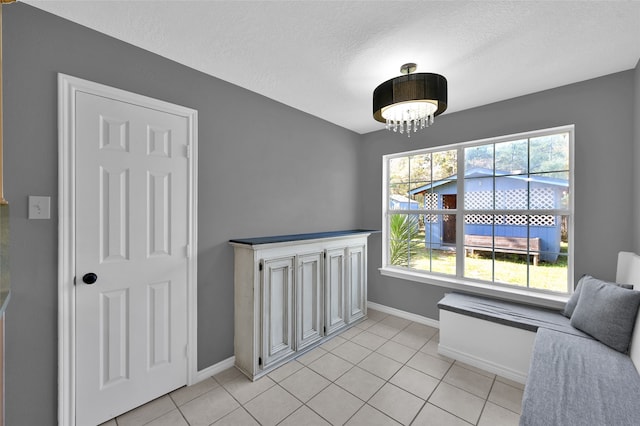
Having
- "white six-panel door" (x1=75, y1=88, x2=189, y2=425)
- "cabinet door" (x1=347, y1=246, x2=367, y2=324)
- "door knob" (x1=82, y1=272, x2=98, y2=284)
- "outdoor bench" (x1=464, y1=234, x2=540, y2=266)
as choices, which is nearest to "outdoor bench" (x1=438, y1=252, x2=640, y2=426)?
"outdoor bench" (x1=464, y1=234, x2=540, y2=266)

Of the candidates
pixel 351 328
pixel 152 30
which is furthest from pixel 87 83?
pixel 351 328

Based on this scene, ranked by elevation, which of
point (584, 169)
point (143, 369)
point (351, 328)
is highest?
point (584, 169)

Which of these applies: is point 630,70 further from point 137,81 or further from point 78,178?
point 78,178

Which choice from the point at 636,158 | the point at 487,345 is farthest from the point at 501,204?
the point at 487,345

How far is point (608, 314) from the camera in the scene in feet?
5.97

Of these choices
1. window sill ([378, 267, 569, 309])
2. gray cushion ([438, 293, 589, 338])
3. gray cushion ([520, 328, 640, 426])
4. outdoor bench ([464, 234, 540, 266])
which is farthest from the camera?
outdoor bench ([464, 234, 540, 266])

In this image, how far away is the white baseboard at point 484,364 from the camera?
2.21 m

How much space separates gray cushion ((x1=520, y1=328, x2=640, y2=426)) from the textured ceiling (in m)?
2.10

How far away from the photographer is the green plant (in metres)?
3.50

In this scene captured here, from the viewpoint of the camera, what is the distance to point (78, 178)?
1.67 metres

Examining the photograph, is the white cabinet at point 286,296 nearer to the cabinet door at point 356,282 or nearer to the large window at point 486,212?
the cabinet door at point 356,282

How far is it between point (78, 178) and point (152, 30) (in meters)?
1.08

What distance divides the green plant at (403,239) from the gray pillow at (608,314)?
64.2 inches

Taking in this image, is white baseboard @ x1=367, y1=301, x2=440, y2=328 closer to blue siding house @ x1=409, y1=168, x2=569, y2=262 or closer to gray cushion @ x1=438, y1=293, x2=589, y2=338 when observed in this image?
gray cushion @ x1=438, y1=293, x2=589, y2=338
